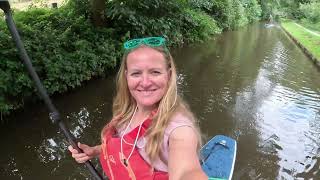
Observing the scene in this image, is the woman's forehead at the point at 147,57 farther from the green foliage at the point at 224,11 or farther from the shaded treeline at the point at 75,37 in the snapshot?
the green foliage at the point at 224,11

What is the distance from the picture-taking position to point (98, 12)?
12188 millimetres

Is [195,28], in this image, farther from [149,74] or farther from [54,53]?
[149,74]

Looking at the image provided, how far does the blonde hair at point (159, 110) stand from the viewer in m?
1.87

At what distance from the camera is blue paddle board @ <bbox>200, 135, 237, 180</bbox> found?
2946 mm

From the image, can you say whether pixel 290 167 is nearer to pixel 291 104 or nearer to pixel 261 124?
pixel 261 124

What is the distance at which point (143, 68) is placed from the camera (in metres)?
2.03

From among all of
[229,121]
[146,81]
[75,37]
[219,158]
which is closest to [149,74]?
[146,81]

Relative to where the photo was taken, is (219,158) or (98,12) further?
(98,12)

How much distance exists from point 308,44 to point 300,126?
540 inches

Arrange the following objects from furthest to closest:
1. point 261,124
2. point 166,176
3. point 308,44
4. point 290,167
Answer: point 308,44 → point 261,124 → point 290,167 → point 166,176

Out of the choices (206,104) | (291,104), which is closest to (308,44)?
(291,104)

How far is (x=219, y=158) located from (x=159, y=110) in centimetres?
158

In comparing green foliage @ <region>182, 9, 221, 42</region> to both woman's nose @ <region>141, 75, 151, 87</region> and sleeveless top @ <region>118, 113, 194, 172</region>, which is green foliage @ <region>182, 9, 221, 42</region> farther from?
sleeveless top @ <region>118, 113, 194, 172</region>

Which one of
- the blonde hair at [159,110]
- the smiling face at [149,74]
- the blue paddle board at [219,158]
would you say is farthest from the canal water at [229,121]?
the smiling face at [149,74]
